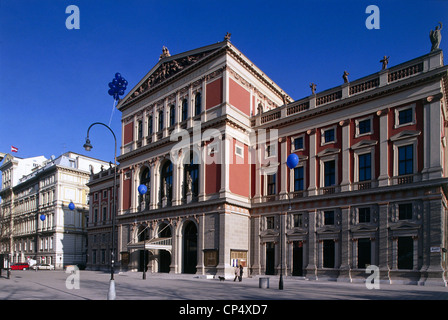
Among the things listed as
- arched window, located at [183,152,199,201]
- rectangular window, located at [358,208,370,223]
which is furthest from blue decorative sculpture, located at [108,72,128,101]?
rectangular window, located at [358,208,370,223]

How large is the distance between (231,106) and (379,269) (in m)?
20.2

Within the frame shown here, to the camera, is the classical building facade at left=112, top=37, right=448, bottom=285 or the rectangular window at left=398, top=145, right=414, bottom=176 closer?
the classical building facade at left=112, top=37, right=448, bottom=285

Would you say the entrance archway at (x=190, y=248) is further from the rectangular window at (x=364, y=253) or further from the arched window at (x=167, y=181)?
the rectangular window at (x=364, y=253)

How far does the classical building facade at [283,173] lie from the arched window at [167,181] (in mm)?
121

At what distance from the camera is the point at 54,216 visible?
7725cm

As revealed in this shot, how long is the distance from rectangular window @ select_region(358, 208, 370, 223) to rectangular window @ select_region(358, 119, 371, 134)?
670 centimetres

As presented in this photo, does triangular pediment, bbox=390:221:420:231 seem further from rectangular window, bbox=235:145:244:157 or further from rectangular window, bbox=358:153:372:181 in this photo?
rectangular window, bbox=235:145:244:157

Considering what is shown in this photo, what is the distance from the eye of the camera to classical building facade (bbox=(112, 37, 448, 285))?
97.1 ft

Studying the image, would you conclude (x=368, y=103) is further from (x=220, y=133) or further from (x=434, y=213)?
(x=220, y=133)

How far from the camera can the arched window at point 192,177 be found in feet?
137

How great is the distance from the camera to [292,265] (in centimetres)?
3619
